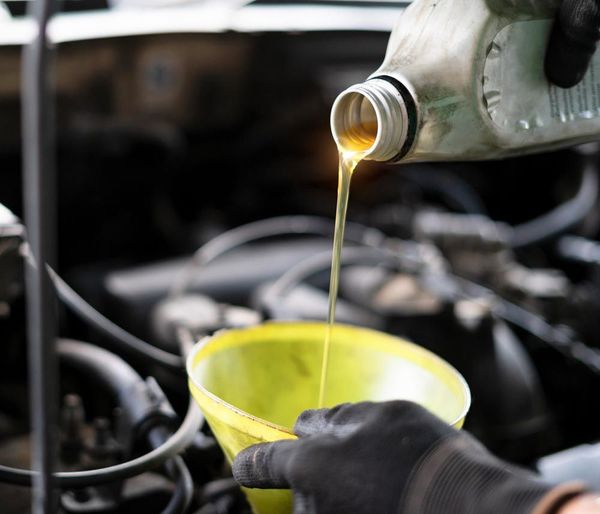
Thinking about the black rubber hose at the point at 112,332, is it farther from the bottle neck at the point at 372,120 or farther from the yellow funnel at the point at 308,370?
the bottle neck at the point at 372,120

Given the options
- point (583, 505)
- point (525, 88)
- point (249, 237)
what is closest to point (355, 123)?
point (525, 88)

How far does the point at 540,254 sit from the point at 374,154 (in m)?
1.21

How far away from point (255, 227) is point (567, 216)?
0.70 m

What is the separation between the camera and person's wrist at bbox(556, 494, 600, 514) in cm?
45

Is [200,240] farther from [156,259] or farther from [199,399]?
[199,399]

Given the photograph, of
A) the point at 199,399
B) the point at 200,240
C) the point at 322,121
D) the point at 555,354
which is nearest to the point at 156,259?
the point at 200,240

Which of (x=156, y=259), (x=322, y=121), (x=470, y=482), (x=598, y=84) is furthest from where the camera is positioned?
(x=322, y=121)

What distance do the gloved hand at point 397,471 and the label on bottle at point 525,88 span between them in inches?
11.7

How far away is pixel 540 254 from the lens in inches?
68.1

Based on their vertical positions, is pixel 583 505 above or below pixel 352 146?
below

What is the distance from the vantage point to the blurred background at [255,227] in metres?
1.10

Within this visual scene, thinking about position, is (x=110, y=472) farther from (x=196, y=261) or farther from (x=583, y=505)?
(x=196, y=261)

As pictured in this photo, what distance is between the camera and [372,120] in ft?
2.22

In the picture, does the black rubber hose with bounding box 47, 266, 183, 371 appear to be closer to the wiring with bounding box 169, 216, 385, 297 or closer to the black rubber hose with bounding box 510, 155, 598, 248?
the wiring with bounding box 169, 216, 385, 297
